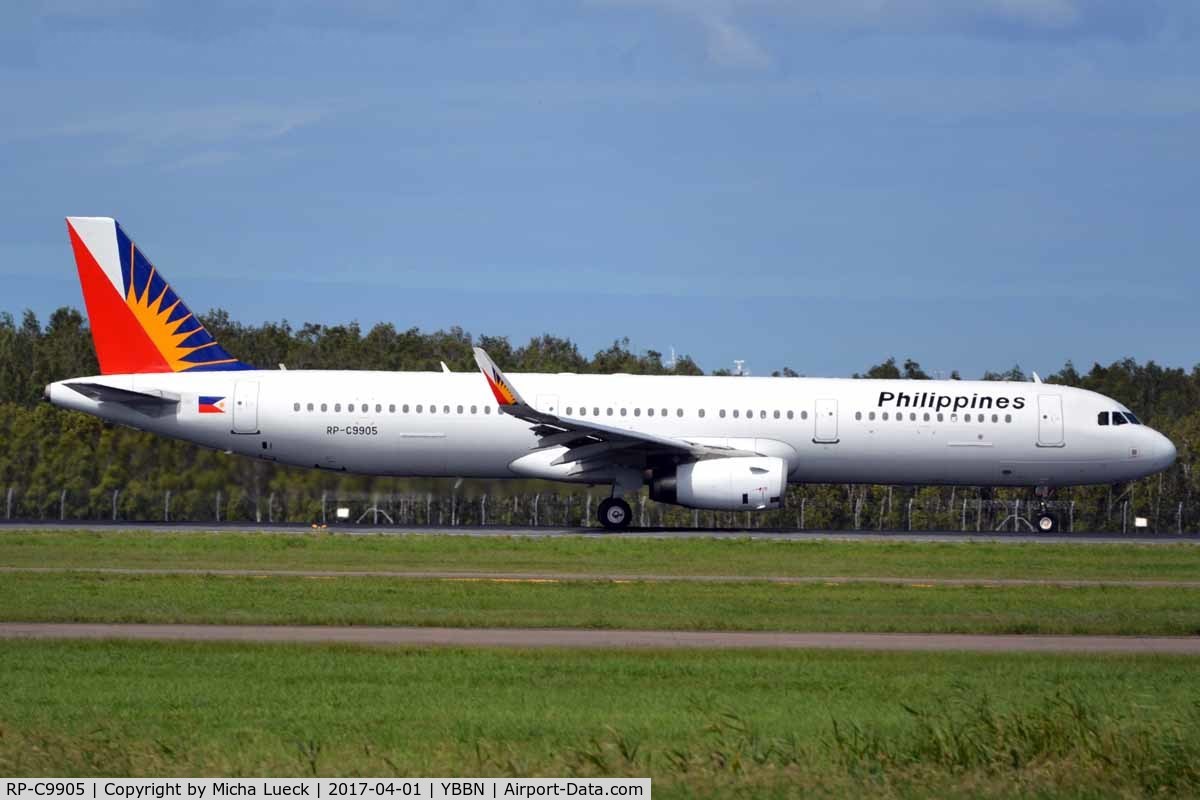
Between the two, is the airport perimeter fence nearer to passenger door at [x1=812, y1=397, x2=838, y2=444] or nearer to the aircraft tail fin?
the aircraft tail fin

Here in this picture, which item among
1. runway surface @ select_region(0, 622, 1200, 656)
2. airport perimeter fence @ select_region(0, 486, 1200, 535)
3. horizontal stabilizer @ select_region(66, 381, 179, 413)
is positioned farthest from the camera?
airport perimeter fence @ select_region(0, 486, 1200, 535)

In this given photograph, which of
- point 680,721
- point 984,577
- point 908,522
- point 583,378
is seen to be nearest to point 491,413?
point 583,378

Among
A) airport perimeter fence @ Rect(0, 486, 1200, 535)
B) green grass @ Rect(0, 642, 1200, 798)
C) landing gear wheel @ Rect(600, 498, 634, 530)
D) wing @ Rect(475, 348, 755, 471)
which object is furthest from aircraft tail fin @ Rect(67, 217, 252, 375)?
green grass @ Rect(0, 642, 1200, 798)

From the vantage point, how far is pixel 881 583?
2364cm

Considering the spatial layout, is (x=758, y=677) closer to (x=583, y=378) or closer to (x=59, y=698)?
(x=59, y=698)

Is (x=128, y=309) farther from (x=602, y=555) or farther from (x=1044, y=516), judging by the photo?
(x=1044, y=516)

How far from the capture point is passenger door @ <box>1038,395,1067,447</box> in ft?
118

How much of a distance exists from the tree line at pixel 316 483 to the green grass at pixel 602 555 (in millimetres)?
5396

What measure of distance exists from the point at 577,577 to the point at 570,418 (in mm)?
12086

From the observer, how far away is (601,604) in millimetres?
19969

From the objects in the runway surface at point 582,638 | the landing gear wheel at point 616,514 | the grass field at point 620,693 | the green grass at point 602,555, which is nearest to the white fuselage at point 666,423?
the landing gear wheel at point 616,514

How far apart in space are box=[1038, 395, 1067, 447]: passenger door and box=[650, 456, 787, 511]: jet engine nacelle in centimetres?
677

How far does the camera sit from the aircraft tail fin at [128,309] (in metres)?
36.1

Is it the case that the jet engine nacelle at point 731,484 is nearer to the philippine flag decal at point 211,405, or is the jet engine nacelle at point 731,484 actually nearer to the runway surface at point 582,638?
the philippine flag decal at point 211,405
